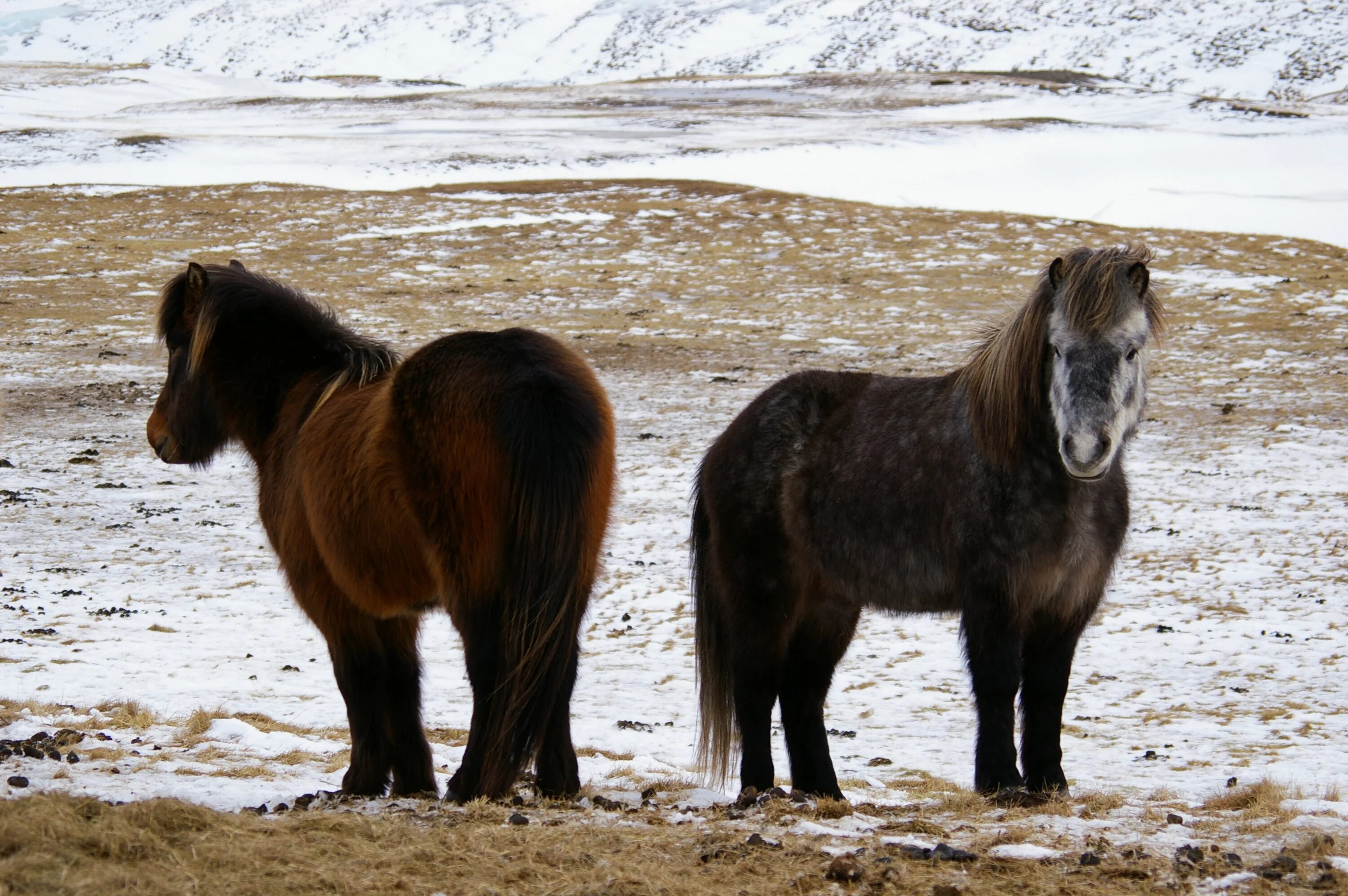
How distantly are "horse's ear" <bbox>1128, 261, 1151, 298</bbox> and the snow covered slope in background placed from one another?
141 feet

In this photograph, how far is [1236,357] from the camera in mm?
15016

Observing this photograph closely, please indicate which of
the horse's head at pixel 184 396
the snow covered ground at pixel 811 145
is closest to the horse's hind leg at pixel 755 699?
the horse's head at pixel 184 396

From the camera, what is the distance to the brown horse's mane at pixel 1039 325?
4039mm

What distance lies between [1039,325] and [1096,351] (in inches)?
11.0

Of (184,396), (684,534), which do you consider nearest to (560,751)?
(184,396)

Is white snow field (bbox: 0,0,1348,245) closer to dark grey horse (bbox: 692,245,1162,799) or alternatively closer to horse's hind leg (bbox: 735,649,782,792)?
dark grey horse (bbox: 692,245,1162,799)

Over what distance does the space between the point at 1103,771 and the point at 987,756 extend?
1.29 meters

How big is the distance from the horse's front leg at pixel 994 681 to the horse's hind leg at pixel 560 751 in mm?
1386

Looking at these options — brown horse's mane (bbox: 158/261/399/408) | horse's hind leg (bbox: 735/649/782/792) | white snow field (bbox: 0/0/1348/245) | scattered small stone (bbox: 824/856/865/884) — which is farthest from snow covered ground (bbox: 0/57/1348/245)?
scattered small stone (bbox: 824/856/865/884)

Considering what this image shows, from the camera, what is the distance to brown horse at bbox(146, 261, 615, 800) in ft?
12.9

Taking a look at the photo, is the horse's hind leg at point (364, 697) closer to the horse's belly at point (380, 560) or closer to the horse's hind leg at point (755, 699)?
the horse's belly at point (380, 560)

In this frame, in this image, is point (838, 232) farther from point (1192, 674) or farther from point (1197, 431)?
point (1192, 674)

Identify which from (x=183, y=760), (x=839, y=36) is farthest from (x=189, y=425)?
(x=839, y=36)

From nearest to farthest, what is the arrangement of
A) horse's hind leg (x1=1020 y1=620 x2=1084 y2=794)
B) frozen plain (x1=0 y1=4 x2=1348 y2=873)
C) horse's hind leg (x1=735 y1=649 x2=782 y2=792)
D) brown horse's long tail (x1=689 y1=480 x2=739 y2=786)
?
1. horse's hind leg (x1=1020 y1=620 x2=1084 y2=794)
2. horse's hind leg (x1=735 y1=649 x2=782 y2=792)
3. brown horse's long tail (x1=689 y1=480 x2=739 y2=786)
4. frozen plain (x1=0 y1=4 x2=1348 y2=873)
